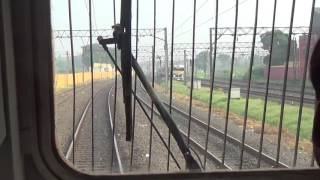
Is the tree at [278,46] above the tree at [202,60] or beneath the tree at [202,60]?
above

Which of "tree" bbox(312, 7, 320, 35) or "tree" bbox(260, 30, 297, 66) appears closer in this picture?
"tree" bbox(312, 7, 320, 35)

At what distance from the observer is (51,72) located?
136 centimetres

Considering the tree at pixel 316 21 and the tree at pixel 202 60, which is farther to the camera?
the tree at pixel 202 60

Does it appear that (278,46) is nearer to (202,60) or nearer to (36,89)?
(202,60)

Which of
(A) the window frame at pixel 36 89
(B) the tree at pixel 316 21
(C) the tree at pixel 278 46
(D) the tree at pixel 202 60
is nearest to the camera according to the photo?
(A) the window frame at pixel 36 89

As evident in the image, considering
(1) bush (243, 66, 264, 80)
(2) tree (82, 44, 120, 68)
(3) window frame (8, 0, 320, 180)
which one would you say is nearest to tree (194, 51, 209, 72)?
(1) bush (243, 66, 264, 80)

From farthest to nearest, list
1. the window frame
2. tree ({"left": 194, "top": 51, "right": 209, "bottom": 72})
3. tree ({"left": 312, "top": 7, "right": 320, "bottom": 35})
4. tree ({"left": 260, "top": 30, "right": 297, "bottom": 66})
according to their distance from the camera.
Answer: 1. tree ({"left": 194, "top": 51, "right": 209, "bottom": 72})
2. tree ({"left": 260, "top": 30, "right": 297, "bottom": 66})
3. tree ({"left": 312, "top": 7, "right": 320, "bottom": 35})
4. the window frame

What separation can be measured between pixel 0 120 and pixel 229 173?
71 centimetres

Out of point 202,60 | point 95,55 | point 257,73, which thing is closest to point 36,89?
point 95,55

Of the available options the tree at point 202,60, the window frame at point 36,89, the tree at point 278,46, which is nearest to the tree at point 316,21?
the tree at point 278,46

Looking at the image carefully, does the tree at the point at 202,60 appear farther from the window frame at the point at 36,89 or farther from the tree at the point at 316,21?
the window frame at the point at 36,89

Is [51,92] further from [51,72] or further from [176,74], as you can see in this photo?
[176,74]

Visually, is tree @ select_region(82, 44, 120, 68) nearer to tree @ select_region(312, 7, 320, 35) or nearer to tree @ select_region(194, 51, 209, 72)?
tree @ select_region(194, 51, 209, 72)


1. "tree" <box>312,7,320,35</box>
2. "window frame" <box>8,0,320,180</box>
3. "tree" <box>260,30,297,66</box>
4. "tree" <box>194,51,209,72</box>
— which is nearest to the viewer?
"window frame" <box>8,0,320,180</box>
